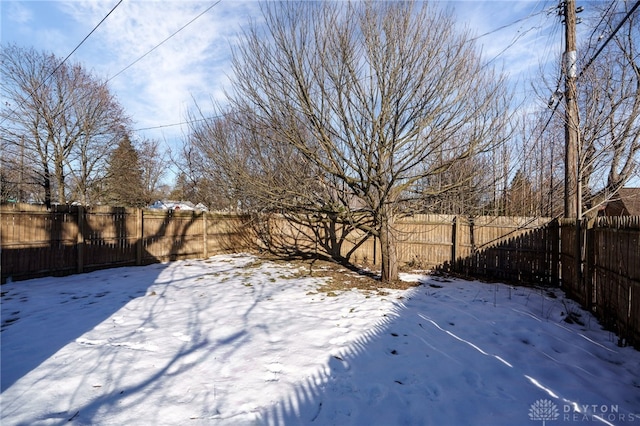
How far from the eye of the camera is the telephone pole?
6.38 metres

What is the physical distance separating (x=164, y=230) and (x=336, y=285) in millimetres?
6073

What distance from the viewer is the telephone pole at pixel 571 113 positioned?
638 cm

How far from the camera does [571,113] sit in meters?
6.38

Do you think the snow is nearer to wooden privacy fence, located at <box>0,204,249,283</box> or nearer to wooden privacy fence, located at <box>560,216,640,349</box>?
wooden privacy fence, located at <box>560,216,640,349</box>

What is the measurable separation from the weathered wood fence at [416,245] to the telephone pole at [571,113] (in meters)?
0.77

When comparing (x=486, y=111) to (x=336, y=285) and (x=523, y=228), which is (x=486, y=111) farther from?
(x=336, y=285)

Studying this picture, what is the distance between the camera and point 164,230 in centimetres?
970

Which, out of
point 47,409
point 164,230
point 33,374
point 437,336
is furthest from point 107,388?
point 164,230

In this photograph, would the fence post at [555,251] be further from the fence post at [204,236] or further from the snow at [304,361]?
the fence post at [204,236]

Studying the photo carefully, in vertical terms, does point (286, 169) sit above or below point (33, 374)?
above

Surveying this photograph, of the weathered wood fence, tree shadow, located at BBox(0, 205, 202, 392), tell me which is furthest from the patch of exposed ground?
tree shadow, located at BBox(0, 205, 202, 392)
